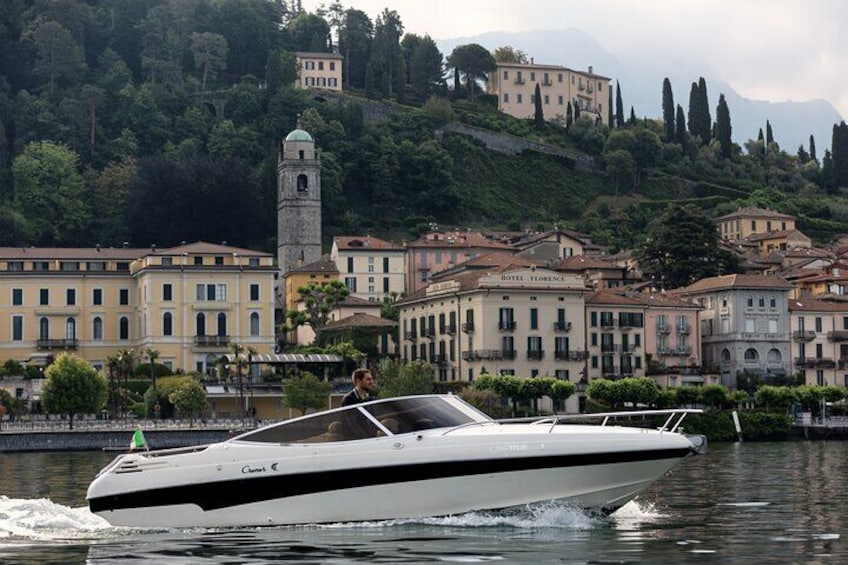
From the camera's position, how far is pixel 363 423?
93.4ft

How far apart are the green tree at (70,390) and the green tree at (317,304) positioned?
87.7 feet

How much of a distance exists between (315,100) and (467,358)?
303 ft

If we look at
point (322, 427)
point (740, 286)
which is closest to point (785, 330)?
point (740, 286)

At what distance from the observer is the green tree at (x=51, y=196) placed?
15738 centimetres

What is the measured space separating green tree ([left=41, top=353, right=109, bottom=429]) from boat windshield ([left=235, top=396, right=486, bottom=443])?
68.4 meters

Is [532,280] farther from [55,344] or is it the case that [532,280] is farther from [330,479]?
[330,479]

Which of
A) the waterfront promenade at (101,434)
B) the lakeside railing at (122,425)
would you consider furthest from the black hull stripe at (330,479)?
the lakeside railing at (122,425)

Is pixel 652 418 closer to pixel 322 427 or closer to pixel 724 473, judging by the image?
pixel 724 473

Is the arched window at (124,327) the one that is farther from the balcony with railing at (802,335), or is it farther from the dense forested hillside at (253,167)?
the balcony with railing at (802,335)

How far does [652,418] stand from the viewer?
8362 centimetres

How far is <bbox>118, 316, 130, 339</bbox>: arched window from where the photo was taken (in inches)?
4830

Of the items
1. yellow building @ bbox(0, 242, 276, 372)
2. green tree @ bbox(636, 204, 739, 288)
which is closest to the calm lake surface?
yellow building @ bbox(0, 242, 276, 372)

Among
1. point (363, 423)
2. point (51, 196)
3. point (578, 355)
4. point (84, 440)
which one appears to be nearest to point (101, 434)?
point (84, 440)

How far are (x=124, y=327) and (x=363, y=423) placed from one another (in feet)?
317
